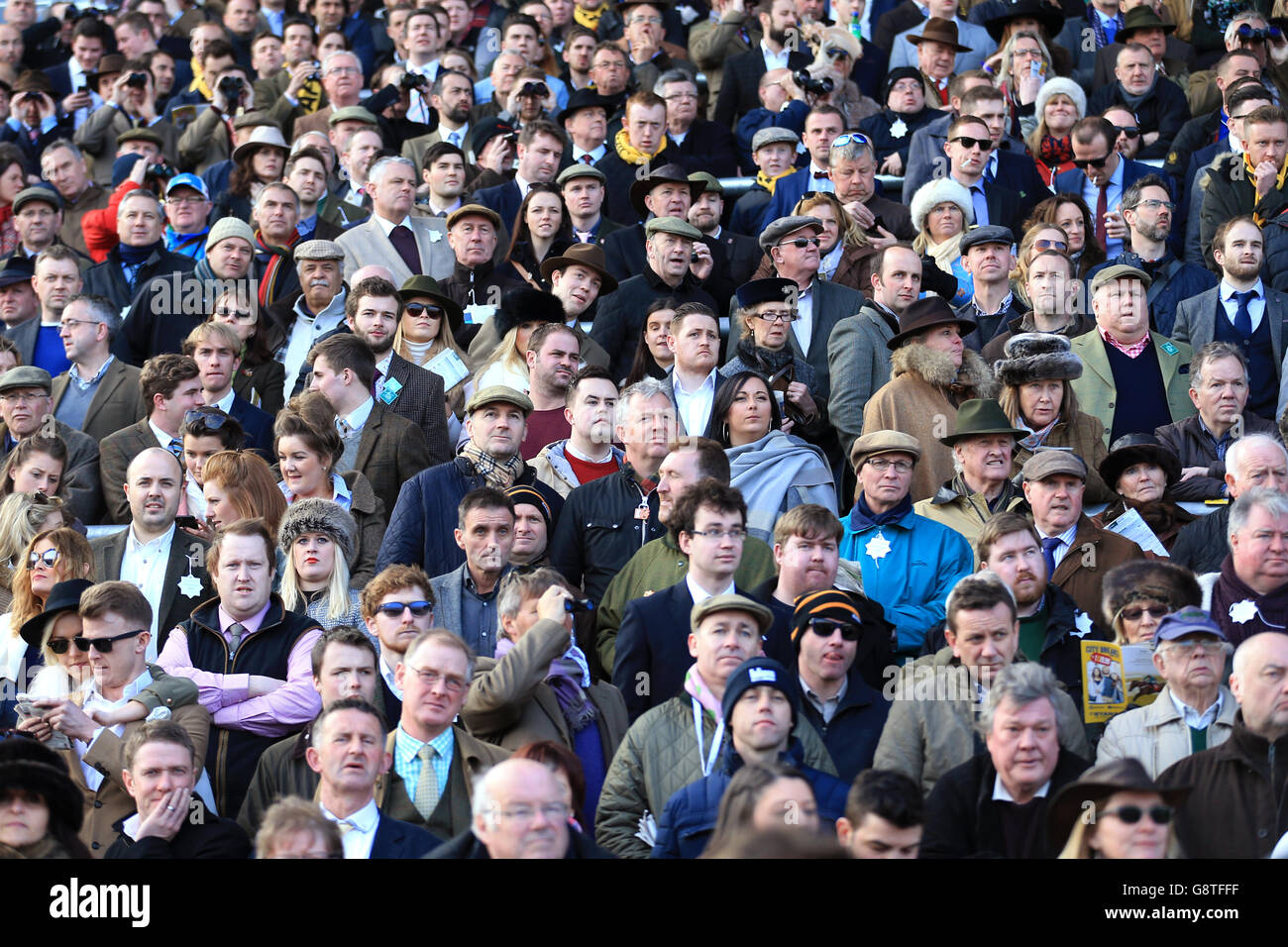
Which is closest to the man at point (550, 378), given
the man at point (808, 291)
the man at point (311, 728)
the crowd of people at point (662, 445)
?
the crowd of people at point (662, 445)

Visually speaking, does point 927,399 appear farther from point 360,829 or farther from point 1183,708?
point 360,829

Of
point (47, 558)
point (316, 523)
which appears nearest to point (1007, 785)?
point (316, 523)

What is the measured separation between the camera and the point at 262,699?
25.0 feet

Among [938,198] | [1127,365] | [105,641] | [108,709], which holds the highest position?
[938,198]

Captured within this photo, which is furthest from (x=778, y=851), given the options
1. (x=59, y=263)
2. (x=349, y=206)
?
(x=349, y=206)

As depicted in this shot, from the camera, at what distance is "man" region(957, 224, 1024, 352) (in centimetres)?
1100

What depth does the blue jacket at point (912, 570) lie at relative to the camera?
27.7 feet

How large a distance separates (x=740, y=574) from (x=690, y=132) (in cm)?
625

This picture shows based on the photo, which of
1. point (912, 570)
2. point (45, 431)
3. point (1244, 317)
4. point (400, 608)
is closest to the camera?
point (400, 608)

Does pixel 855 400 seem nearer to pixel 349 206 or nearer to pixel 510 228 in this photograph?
pixel 510 228

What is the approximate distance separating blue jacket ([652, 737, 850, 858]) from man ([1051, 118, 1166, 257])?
671 centimetres

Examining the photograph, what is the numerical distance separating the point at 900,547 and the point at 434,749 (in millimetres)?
2536

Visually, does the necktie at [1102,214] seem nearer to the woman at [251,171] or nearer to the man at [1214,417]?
the man at [1214,417]
